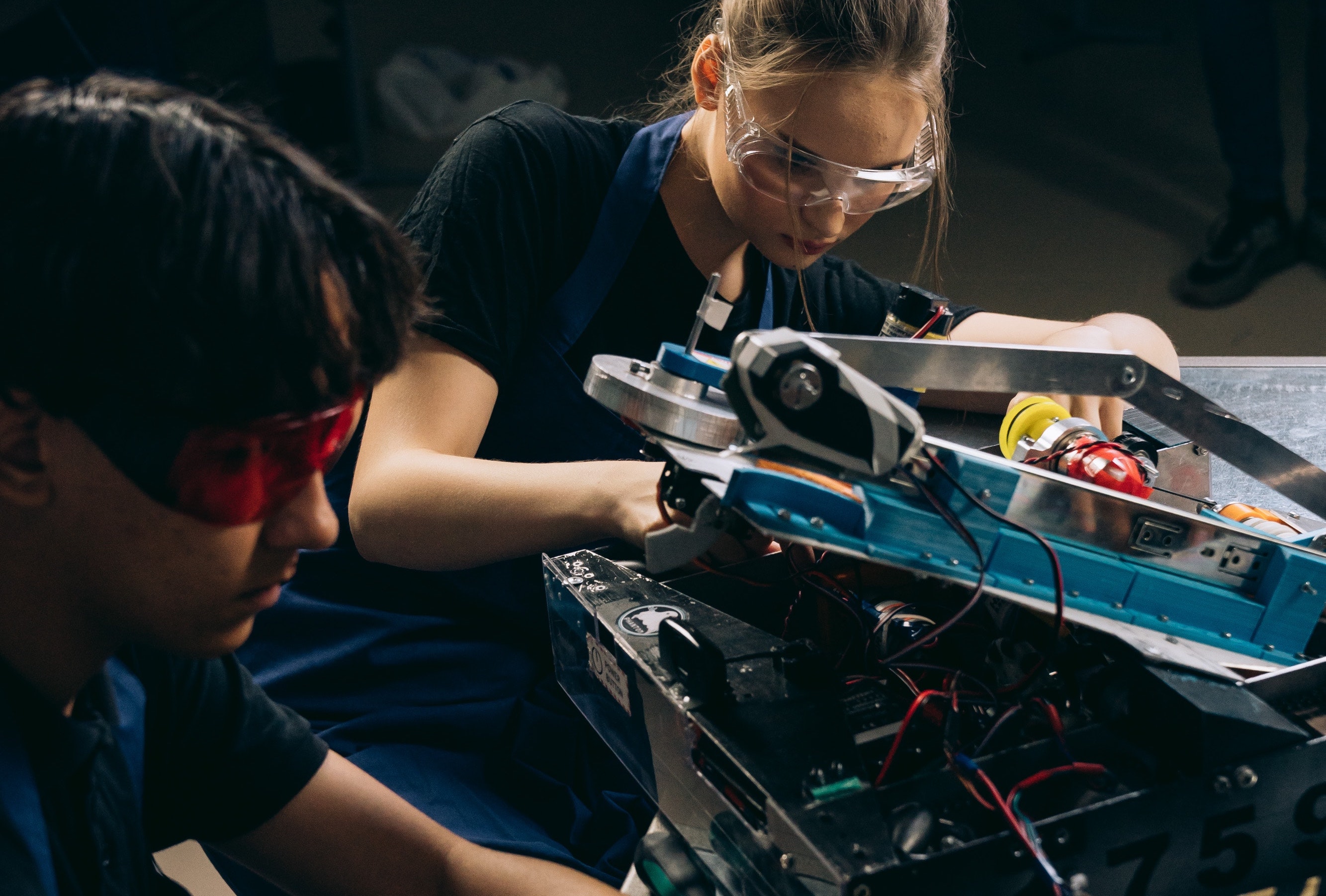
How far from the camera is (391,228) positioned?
0.75 meters

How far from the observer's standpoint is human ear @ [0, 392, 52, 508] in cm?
63

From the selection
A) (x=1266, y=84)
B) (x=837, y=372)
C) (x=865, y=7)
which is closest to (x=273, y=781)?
(x=837, y=372)

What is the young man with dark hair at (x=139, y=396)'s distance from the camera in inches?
24.1

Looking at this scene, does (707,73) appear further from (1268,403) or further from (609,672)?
(1268,403)

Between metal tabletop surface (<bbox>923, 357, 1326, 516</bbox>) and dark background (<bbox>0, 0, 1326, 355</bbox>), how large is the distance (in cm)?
165

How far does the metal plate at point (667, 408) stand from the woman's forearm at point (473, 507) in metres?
0.17

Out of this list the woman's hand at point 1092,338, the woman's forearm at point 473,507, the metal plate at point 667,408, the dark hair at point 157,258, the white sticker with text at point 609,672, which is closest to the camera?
the dark hair at point 157,258

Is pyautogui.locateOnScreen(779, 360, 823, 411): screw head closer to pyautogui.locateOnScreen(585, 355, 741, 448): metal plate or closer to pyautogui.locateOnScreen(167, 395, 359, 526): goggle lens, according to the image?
pyautogui.locateOnScreen(585, 355, 741, 448): metal plate

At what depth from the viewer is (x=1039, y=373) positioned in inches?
35.7

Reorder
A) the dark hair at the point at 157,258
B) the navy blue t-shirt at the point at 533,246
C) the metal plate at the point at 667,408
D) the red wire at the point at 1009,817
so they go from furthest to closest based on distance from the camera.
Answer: the navy blue t-shirt at the point at 533,246 → the metal plate at the point at 667,408 → the red wire at the point at 1009,817 → the dark hair at the point at 157,258

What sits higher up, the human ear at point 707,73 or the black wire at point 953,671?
the human ear at point 707,73

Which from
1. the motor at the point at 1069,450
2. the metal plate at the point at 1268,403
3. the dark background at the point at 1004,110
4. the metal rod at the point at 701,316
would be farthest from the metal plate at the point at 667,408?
the dark background at the point at 1004,110

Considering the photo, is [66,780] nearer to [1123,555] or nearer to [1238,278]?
[1123,555]

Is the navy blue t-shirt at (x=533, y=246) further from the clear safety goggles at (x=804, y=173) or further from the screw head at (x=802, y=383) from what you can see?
the screw head at (x=802, y=383)
